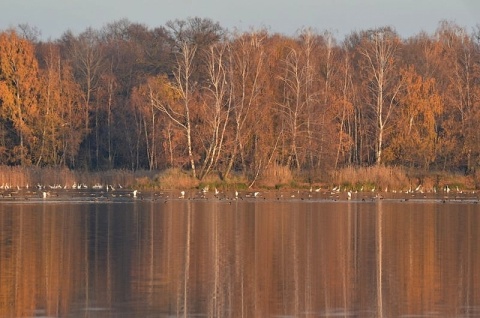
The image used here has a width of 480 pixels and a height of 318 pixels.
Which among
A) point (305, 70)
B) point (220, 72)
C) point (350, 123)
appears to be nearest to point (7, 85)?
point (220, 72)

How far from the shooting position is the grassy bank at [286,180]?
5741 centimetres

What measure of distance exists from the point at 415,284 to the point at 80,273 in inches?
235

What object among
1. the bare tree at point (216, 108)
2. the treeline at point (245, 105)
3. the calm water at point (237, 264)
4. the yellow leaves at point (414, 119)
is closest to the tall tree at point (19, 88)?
the treeline at point (245, 105)

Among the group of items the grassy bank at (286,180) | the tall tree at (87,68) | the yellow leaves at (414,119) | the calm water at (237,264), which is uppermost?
the tall tree at (87,68)

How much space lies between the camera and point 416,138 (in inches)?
2534

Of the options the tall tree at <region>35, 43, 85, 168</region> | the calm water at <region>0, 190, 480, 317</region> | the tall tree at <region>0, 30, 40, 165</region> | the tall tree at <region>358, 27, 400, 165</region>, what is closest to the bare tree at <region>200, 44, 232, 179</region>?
the tall tree at <region>358, 27, 400, 165</region>

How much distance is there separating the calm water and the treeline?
2589 cm

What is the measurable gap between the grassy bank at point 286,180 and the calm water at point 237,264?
827 inches

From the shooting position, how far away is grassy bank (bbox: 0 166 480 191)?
57.4 metres

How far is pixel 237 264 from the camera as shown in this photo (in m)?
Result: 20.4

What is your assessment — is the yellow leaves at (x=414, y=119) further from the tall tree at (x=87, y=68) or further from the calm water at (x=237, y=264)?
the calm water at (x=237, y=264)

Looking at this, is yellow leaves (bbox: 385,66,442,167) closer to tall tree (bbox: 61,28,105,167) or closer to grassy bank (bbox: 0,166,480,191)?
grassy bank (bbox: 0,166,480,191)

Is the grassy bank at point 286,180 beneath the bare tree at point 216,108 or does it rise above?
beneath

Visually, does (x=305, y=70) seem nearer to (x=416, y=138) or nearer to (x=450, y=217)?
(x=416, y=138)
